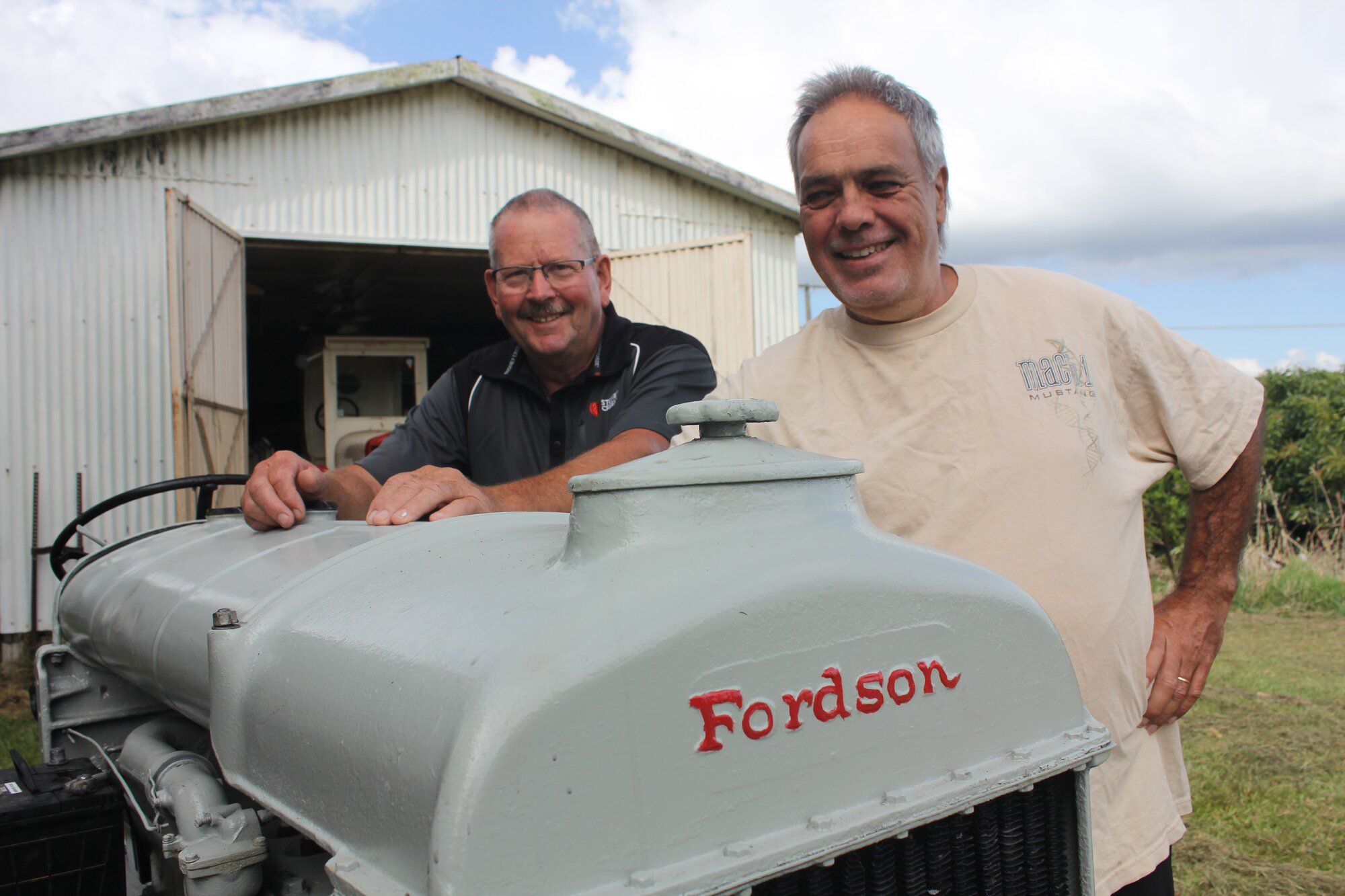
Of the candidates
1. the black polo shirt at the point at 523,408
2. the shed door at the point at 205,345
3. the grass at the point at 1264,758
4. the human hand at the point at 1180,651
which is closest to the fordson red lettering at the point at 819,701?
the human hand at the point at 1180,651

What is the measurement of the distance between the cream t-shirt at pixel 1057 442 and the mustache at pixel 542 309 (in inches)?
31.3

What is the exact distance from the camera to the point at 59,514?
22.4 feet

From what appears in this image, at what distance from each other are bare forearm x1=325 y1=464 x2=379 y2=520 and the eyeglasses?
604 millimetres

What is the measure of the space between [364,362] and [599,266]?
8296 millimetres

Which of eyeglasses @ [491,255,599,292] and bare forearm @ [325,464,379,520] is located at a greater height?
eyeglasses @ [491,255,599,292]

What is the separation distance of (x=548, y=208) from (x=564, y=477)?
0.88 m

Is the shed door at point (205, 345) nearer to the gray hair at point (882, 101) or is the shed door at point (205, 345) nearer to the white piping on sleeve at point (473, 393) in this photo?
the white piping on sleeve at point (473, 393)

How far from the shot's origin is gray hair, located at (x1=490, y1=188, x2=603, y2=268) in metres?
2.42

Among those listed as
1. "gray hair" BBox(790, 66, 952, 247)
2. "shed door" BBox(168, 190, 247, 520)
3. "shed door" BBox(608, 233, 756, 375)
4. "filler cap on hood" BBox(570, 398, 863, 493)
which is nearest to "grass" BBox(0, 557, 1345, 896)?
"shed door" BBox(168, 190, 247, 520)

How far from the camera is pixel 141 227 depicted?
705 centimetres

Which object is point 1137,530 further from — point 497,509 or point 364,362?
point 364,362

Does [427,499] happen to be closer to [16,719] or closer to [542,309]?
[542,309]

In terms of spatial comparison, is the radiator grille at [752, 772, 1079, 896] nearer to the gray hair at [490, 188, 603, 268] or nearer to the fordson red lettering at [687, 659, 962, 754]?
the fordson red lettering at [687, 659, 962, 754]

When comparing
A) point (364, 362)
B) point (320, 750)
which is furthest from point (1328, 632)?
point (364, 362)
